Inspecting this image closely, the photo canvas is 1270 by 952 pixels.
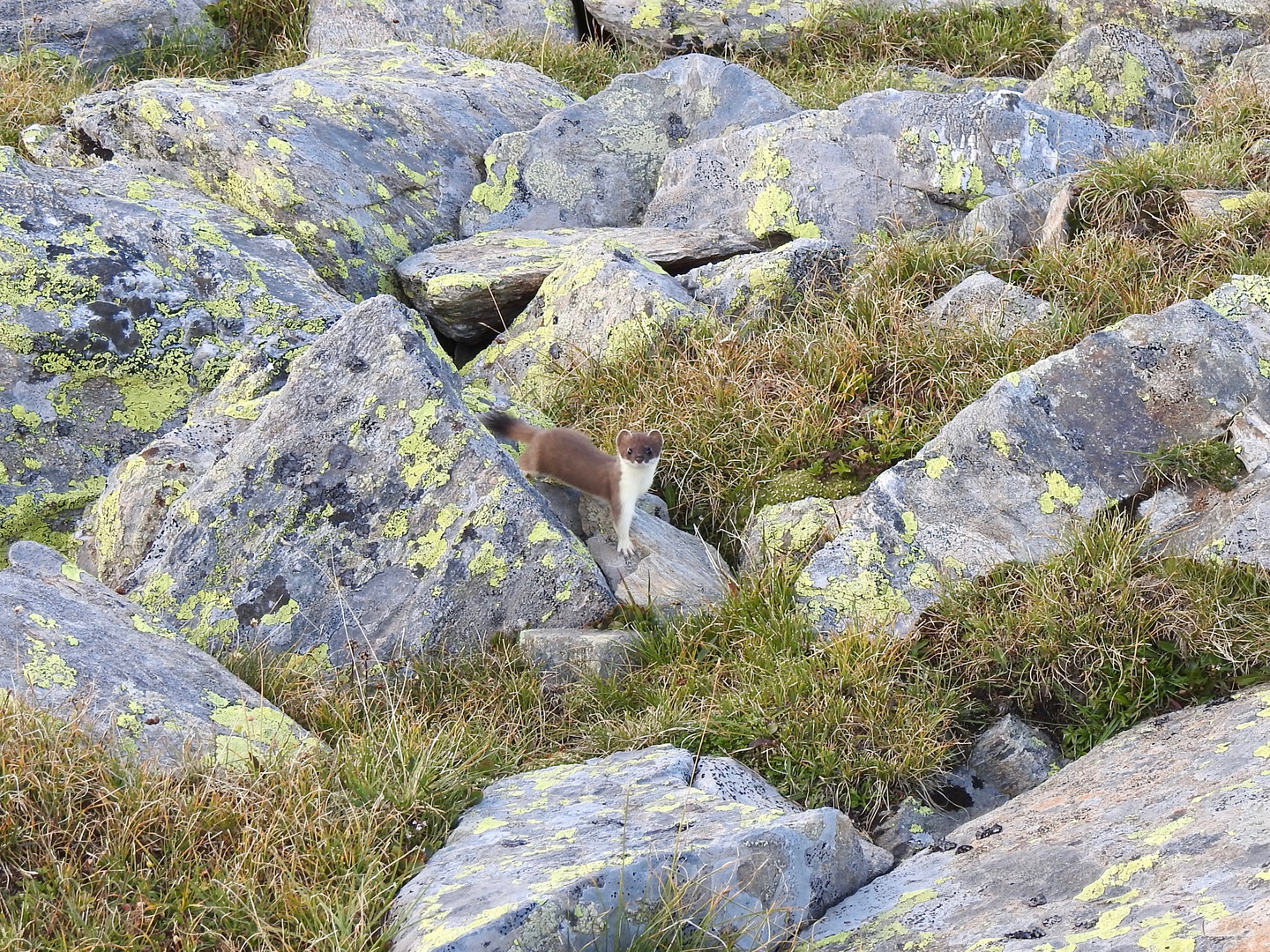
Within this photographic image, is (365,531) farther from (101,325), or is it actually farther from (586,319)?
(586,319)

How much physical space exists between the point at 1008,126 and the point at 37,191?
6.74 meters

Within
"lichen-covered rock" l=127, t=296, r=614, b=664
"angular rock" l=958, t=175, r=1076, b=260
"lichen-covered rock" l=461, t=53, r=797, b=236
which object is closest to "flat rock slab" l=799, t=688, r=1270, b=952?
"lichen-covered rock" l=127, t=296, r=614, b=664

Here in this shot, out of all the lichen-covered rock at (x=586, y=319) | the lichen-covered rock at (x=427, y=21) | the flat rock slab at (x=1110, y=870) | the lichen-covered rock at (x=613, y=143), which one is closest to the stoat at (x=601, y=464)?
the lichen-covered rock at (x=586, y=319)

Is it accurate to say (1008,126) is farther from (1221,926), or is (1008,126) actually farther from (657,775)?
(1221,926)

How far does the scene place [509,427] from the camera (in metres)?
6.94

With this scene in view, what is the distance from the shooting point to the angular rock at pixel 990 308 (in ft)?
24.1

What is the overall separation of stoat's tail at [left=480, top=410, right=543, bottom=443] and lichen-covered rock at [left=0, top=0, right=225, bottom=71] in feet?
24.4

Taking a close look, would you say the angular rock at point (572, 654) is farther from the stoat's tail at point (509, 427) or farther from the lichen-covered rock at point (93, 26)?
the lichen-covered rock at point (93, 26)

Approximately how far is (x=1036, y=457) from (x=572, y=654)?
2582mm

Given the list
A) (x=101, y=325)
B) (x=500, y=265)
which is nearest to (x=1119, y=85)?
(x=500, y=265)

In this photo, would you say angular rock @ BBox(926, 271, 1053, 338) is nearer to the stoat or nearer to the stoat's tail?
the stoat

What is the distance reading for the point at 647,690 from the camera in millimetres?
5613

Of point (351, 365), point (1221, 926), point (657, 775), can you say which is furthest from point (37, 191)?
point (1221, 926)

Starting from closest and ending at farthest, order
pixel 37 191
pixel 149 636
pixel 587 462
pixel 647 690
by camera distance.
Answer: pixel 149 636 < pixel 647 690 < pixel 587 462 < pixel 37 191
